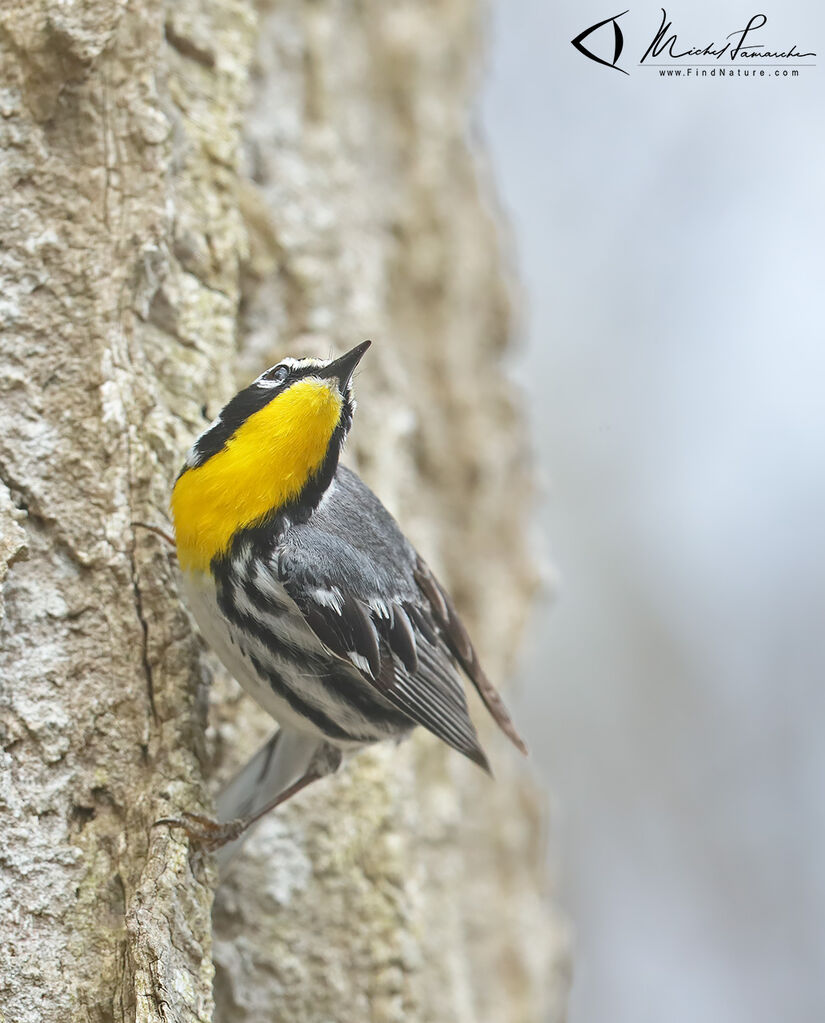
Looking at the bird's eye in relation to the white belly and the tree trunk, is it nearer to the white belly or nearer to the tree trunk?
the tree trunk

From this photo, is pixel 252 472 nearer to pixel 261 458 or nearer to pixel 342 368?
pixel 261 458

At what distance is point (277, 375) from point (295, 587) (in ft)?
1.71

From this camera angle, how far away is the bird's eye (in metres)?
2.88

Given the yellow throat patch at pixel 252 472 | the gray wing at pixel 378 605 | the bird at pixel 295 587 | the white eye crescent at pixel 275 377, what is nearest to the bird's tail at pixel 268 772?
the bird at pixel 295 587

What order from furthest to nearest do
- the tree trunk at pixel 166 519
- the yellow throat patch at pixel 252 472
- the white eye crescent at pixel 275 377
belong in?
the white eye crescent at pixel 275 377 < the yellow throat patch at pixel 252 472 < the tree trunk at pixel 166 519

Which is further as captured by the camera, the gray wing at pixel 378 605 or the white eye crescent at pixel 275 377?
the white eye crescent at pixel 275 377

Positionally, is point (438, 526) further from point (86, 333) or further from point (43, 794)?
point (43, 794)

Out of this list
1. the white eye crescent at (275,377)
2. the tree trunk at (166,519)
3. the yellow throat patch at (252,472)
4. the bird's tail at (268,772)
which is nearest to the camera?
the tree trunk at (166,519)

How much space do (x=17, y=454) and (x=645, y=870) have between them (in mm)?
7097

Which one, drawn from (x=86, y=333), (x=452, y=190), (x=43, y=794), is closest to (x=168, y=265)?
(x=86, y=333)

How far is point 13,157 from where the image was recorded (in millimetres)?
2842

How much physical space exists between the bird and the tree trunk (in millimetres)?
149

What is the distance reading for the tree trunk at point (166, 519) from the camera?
2.44m

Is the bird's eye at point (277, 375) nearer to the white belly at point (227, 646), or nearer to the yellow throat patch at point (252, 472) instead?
the yellow throat patch at point (252, 472)
